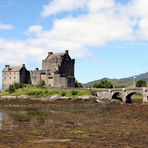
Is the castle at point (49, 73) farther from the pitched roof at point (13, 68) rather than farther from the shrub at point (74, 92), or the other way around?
the shrub at point (74, 92)

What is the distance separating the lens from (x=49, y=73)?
108m

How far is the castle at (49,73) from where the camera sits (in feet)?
350

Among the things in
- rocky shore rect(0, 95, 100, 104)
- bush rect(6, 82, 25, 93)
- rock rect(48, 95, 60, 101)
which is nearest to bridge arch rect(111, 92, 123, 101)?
rocky shore rect(0, 95, 100, 104)

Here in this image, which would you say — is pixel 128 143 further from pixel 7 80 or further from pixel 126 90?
pixel 7 80

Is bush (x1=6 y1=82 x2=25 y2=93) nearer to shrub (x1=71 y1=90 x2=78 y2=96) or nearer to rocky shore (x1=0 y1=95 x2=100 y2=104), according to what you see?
rocky shore (x1=0 y1=95 x2=100 y2=104)

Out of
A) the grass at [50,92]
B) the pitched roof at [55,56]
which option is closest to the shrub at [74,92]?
the grass at [50,92]

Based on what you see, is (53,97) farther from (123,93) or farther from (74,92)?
(123,93)

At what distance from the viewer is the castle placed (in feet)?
350

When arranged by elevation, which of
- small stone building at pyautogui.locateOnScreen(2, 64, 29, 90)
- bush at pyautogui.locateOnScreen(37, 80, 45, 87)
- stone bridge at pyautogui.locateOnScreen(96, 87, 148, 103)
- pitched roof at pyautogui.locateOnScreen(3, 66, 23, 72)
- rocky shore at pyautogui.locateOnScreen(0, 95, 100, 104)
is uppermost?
pitched roof at pyautogui.locateOnScreen(3, 66, 23, 72)

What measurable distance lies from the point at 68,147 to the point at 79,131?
8.09m

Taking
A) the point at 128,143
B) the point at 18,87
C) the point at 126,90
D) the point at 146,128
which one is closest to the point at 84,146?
the point at 128,143

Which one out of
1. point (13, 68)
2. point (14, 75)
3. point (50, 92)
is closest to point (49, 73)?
point (14, 75)

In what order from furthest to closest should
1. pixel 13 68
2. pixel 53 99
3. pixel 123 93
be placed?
pixel 13 68 < pixel 123 93 < pixel 53 99

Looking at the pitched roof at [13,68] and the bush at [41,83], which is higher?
the pitched roof at [13,68]
